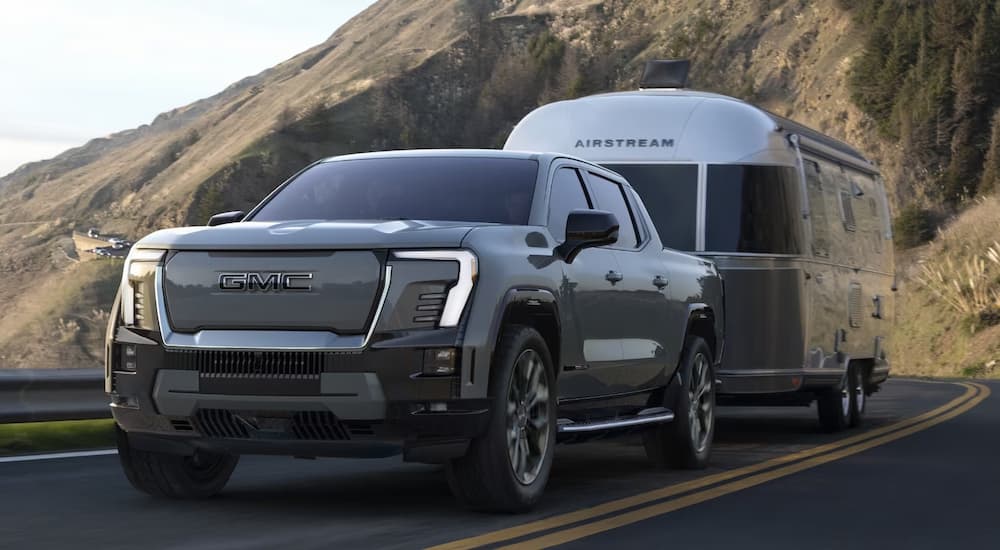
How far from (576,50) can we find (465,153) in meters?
86.8

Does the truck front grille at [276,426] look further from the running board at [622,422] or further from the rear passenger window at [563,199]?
the rear passenger window at [563,199]

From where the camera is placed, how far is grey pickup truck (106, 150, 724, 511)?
739 centimetres

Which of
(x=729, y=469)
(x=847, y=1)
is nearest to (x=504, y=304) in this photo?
(x=729, y=469)

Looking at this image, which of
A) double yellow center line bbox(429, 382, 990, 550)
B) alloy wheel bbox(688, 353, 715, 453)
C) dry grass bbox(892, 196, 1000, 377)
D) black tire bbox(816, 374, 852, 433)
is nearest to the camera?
double yellow center line bbox(429, 382, 990, 550)

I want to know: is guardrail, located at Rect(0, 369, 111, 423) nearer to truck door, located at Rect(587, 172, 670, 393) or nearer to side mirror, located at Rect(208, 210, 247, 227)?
side mirror, located at Rect(208, 210, 247, 227)

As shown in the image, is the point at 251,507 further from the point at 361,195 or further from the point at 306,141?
the point at 306,141

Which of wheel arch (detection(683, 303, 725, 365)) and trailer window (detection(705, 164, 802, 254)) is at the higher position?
trailer window (detection(705, 164, 802, 254))

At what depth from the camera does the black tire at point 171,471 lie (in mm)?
8227

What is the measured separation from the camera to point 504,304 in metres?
7.73

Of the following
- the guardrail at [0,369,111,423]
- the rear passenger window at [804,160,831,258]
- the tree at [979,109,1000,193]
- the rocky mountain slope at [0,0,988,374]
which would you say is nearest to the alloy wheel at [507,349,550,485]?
the guardrail at [0,369,111,423]

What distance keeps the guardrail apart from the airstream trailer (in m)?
4.41

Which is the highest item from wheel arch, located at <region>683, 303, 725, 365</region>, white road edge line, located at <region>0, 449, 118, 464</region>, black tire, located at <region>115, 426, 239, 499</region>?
wheel arch, located at <region>683, 303, 725, 365</region>

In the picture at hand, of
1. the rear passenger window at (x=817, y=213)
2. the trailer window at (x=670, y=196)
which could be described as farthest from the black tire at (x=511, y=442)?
the rear passenger window at (x=817, y=213)

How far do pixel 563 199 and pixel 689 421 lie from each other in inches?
84.3
